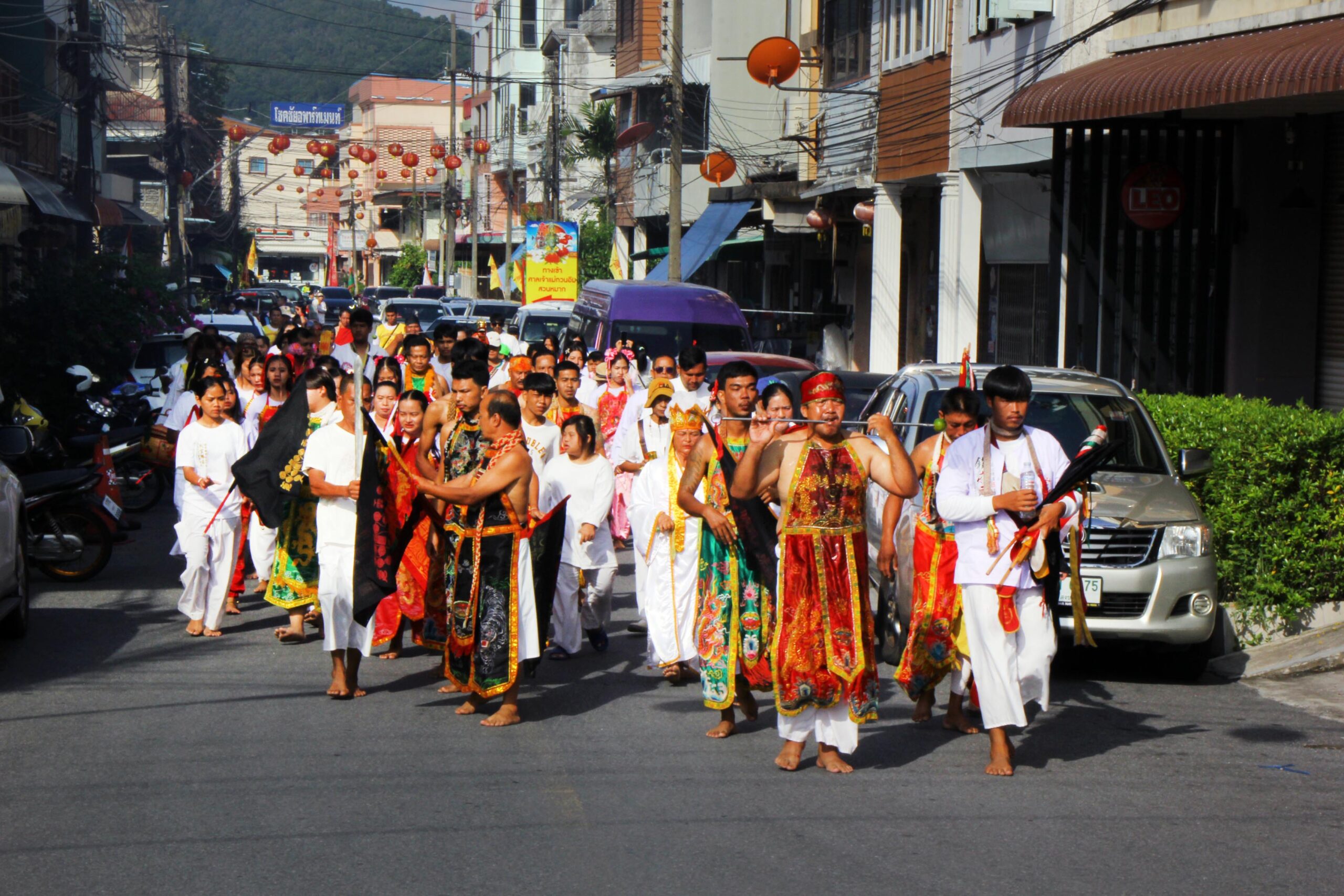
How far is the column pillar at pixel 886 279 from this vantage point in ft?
80.1

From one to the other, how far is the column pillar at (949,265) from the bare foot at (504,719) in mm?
14417

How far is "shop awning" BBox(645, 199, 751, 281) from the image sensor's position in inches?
1270

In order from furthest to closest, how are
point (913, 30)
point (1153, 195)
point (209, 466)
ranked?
point (913, 30) < point (1153, 195) < point (209, 466)

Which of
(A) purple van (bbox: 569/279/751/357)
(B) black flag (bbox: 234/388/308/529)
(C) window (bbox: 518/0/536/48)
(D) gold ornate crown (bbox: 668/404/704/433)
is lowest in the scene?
(B) black flag (bbox: 234/388/308/529)

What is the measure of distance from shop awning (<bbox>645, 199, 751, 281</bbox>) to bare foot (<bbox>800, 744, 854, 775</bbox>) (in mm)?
24868

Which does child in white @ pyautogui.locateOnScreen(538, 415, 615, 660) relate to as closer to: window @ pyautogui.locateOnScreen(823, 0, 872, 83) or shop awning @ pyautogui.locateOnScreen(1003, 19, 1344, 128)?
shop awning @ pyautogui.locateOnScreen(1003, 19, 1344, 128)

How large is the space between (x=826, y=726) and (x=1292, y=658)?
3.98m

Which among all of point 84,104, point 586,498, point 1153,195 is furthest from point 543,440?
point 84,104

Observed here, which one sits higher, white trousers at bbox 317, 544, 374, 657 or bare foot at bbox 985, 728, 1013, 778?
white trousers at bbox 317, 544, 374, 657

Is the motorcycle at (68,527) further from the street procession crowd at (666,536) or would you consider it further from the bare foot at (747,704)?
the bare foot at (747,704)

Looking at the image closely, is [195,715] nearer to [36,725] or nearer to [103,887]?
[36,725]

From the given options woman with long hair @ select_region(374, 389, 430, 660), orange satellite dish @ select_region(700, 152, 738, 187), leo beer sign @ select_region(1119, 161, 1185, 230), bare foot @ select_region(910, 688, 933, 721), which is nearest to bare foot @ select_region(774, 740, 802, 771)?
bare foot @ select_region(910, 688, 933, 721)

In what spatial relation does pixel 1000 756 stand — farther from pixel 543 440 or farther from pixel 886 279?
pixel 886 279

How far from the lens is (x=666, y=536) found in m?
8.84
